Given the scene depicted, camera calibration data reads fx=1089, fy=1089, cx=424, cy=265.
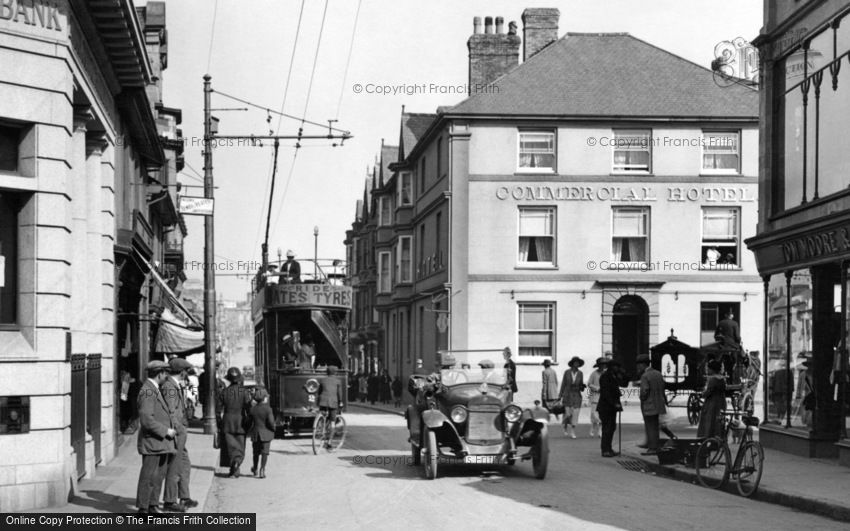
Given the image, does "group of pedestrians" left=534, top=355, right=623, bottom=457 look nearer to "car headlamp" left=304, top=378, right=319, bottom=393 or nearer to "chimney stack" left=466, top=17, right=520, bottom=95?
"car headlamp" left=304, top=378, right=319, bottom=393

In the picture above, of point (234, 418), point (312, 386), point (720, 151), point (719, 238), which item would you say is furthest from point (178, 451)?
point (720, 151)

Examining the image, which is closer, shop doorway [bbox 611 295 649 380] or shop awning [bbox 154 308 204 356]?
shop awning [bbox 154 308 204 356]

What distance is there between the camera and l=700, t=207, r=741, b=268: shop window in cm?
3888

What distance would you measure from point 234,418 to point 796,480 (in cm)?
838

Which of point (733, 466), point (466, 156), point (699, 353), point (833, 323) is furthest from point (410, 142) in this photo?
point (733, 466)

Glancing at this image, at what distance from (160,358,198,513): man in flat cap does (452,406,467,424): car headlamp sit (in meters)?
5.57

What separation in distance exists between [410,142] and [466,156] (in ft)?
49.3

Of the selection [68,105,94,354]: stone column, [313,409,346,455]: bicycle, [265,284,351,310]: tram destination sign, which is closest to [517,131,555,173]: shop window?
[265,284,351,310]: tram destination sign

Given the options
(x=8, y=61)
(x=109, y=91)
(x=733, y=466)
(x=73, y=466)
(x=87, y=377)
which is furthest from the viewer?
(x=109, y=91)

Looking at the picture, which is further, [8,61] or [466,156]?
[466,156]

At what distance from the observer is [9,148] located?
12094 mm

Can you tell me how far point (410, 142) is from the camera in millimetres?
53781

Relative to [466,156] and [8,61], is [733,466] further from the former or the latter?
[466,156]

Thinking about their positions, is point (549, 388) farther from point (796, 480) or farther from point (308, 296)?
point (796, 480)
